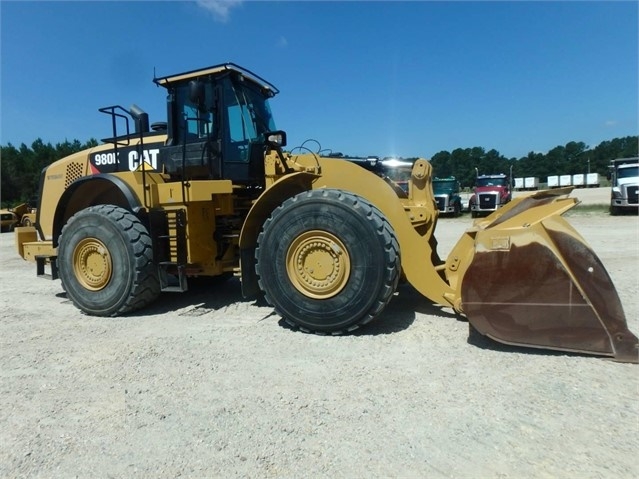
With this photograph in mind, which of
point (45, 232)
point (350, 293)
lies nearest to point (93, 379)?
point (350, 293)

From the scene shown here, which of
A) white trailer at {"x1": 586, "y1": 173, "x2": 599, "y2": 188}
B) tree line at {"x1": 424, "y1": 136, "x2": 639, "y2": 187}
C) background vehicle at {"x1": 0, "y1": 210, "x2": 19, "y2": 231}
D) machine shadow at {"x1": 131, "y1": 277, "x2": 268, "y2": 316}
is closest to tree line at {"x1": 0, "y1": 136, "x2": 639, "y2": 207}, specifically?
tree line at {"x1": 424, "y1": 136, "x2": 639, "y2": 187}

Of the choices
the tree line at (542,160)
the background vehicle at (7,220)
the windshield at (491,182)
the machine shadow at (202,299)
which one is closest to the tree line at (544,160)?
the tree line at (542,160)

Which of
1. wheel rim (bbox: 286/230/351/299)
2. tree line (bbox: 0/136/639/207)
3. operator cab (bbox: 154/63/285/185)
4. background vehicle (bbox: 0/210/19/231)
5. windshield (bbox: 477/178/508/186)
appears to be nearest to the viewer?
wheel rim (bbox: 286/230/351/299)

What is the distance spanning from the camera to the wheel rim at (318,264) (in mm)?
4250

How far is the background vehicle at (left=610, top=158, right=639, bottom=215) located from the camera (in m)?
20.0

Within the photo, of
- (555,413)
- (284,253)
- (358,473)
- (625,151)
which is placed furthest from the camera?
(625,151)

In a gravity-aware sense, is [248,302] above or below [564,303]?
below

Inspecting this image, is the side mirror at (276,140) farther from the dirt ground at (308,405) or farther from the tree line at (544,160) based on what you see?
the tree line at (544,160)

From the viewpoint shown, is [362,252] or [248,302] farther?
[248,302]

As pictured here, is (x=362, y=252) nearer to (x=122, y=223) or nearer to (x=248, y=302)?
(x=248, y=302)

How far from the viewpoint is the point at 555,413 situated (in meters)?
2.74

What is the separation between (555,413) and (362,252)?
197 centimetres

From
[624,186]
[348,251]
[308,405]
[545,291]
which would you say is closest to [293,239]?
[348,251]

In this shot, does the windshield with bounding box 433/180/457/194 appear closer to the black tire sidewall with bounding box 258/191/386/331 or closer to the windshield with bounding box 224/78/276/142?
the windshield with bounding box 224/78/276/142
